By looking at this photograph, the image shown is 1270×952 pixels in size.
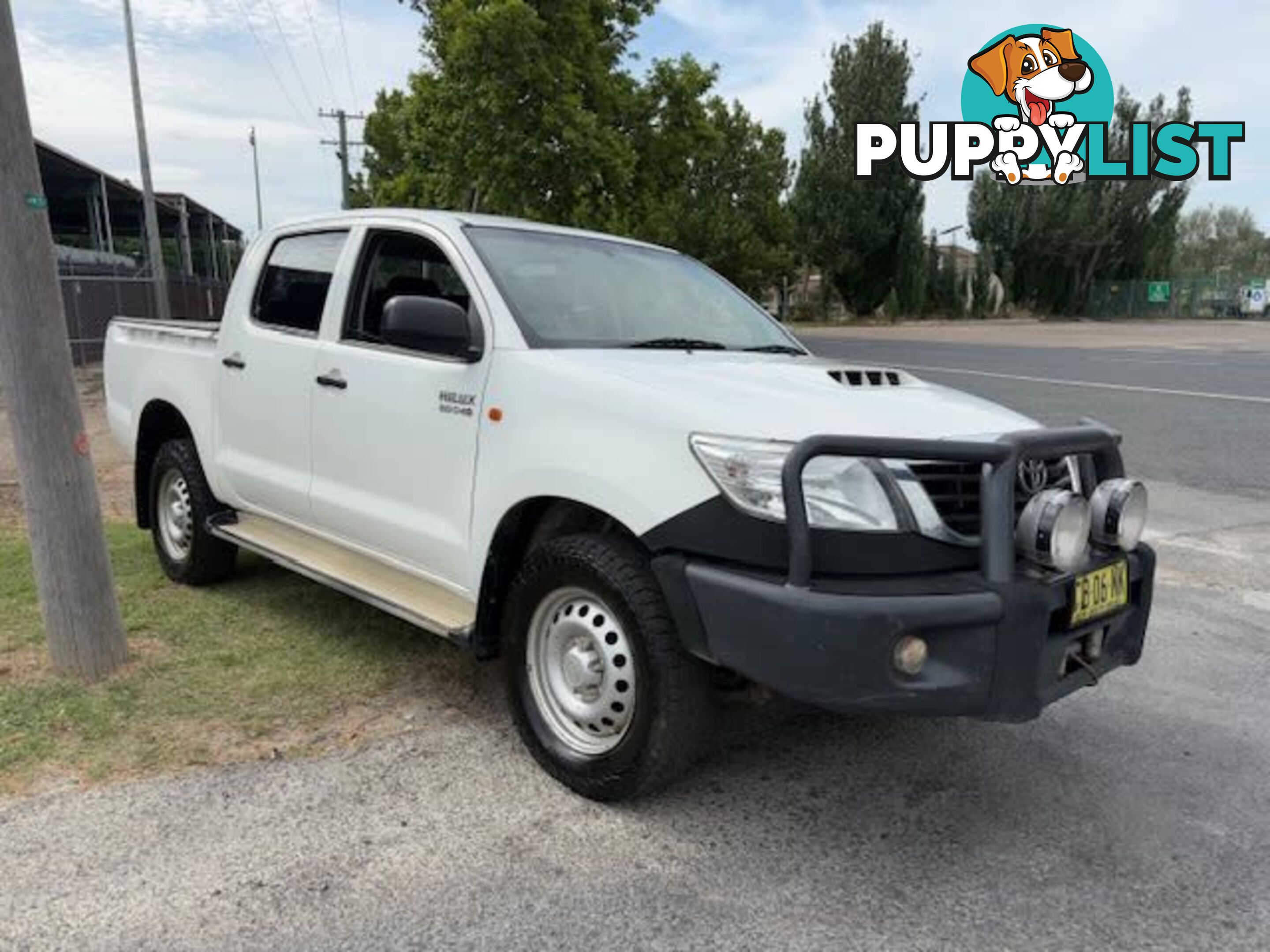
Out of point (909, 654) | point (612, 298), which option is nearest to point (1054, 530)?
point (909, 654)

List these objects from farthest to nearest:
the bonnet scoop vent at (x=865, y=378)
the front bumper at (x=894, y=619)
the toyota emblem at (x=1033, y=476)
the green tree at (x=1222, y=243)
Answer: the green tree at (x=1222, y=243) → the bonnet scoop vent at (x=865, y=378) → the toyota emblem at (x=1033, y=476) → the front bumper at (x=894, y=619)

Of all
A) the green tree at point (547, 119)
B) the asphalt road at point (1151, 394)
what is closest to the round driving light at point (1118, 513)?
the asphalt road at point (1151, 394)

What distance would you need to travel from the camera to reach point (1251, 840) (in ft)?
10.5

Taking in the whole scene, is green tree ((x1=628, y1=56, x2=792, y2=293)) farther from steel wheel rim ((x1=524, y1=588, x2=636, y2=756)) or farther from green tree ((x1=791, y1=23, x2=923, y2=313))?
steel wheel rim ((x1=524, y1=588, x2=636, y2=756))

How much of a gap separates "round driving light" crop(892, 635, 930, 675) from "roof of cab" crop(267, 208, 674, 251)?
2342mm

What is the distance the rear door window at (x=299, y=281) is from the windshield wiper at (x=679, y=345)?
1492mm

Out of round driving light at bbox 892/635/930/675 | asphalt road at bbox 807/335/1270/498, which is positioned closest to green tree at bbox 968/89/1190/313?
asphalt road at bbox 807/335/1270/498

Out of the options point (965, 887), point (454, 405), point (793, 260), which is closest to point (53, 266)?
point (454, 405)

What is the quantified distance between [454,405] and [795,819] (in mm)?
1762

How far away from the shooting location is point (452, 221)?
13.4 ft

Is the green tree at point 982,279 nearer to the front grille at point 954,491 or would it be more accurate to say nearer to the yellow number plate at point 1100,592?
the yellow number plate at point 1100,592

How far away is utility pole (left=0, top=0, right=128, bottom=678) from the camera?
12.5 ft

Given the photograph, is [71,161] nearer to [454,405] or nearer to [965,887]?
[454,405]

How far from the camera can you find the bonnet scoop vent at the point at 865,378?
354cm
